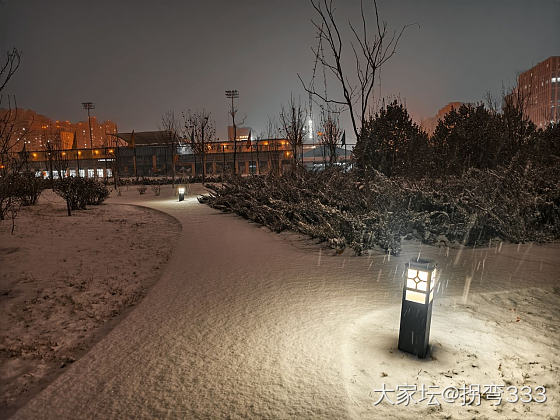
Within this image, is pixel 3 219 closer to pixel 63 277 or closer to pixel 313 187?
pixel 63 277

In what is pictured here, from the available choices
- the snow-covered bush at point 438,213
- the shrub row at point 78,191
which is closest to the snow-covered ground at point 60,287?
the shrub row at point 78,191

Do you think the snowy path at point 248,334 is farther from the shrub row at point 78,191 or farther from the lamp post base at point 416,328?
the shrub row at point 78,191

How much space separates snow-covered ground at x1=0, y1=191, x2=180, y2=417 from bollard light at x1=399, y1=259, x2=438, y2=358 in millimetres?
2935

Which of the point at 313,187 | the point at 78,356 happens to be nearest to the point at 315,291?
the point at 78,356

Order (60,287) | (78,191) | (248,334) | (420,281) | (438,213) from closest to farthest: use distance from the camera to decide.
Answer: (420,281) → (248,334) → (60,287) → (438,213) → (78,191)

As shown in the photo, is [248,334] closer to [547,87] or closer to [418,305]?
[418,305]

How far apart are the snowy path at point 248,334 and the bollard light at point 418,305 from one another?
23.3 inches

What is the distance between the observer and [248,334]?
3.47 meters

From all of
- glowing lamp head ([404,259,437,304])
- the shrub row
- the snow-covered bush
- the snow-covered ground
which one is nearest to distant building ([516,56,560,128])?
the snow-covered bush

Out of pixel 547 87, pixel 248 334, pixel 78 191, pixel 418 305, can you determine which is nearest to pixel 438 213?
pixel 418 305

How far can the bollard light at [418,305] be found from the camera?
9.47 ft

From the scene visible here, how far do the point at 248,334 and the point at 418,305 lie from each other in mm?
1569

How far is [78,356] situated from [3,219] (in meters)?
8.47

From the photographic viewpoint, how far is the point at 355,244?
252 inches
